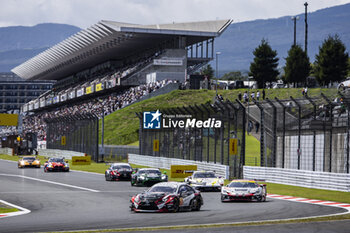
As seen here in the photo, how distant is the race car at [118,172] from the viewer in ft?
127

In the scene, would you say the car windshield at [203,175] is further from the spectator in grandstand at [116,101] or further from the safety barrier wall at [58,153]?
the spectator in grandstand at [116,101]

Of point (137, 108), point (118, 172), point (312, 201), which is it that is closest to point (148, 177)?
point (118, 172)

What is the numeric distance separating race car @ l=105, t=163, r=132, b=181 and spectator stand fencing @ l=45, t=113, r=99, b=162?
2636cm

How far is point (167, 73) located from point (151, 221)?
237 ft

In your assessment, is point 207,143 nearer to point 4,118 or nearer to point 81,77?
point 4,118

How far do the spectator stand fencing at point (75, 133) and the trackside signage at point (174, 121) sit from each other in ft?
37.7

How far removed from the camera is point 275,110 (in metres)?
35.6

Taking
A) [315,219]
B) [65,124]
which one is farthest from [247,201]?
[65,124]

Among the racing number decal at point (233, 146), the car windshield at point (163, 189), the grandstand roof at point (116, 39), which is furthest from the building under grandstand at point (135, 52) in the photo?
the car windshield at point (163, 189)

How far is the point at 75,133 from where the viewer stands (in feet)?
239

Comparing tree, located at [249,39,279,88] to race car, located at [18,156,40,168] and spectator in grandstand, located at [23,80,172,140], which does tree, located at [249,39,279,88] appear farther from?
race car, located at [18,156,40,168]

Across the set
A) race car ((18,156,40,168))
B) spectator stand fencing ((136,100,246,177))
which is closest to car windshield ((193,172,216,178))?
spectator stand fencing ((136,100,246,177))

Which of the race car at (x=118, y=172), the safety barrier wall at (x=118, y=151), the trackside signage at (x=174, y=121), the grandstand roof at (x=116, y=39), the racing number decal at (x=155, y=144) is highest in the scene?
the grandstand roof at (x=116, y=39)

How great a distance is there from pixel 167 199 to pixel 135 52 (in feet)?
282
